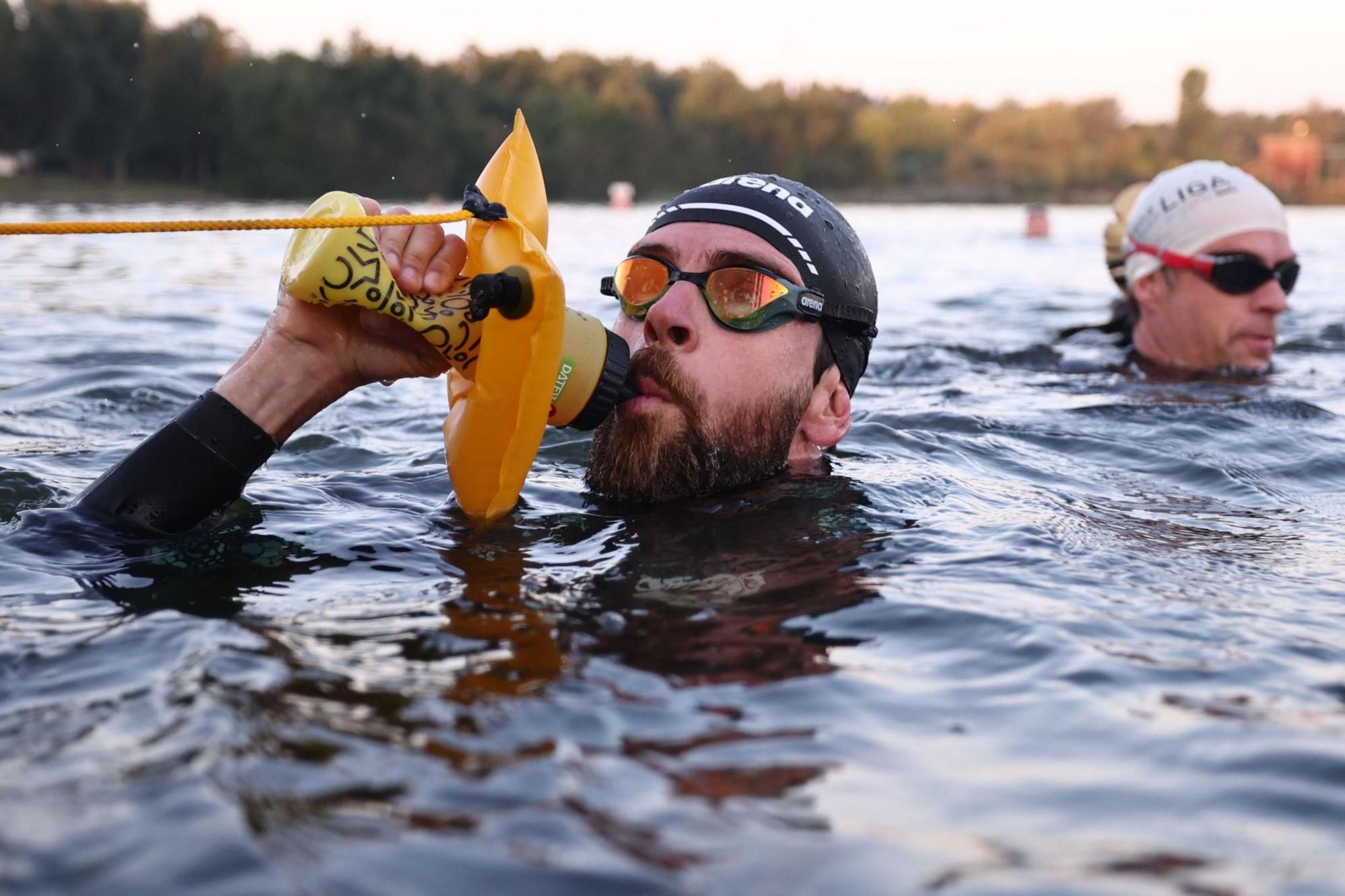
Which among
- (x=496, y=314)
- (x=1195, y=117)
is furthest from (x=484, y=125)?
(x=496, y=314)

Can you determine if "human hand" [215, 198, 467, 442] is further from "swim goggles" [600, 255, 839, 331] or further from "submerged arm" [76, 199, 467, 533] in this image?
"swim goggles" [600, 255, 839, 331]

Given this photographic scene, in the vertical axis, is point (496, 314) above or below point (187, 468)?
above

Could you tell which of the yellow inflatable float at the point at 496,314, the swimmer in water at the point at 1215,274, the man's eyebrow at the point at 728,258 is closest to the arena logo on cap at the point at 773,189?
the man's eyebrow at the point at 728,258

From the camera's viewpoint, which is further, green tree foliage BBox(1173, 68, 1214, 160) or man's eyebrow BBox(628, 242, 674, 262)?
green tree foliage BBox(1173, 68, 1214, 160)

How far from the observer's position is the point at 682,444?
Answer: 4.14 m

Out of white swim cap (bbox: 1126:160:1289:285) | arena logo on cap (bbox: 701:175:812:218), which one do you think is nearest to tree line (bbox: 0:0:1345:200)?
white swim cap (bbox: 1126:160:1289:285)

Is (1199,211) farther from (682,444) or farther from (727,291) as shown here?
(682,444)

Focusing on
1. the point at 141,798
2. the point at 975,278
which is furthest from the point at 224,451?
the point at 975,278

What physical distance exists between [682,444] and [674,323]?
386 mm

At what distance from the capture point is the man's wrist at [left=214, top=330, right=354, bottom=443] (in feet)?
11.4

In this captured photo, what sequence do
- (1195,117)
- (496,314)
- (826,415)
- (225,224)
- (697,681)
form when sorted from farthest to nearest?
1. (1195,117)
2. (826,415)
3. (496,314)
4. (225,224)
5. (697,681)

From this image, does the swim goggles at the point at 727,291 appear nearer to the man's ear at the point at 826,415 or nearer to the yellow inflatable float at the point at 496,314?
the man's ear at the point at 826,415

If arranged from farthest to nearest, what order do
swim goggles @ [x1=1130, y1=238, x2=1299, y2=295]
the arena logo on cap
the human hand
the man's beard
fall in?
swim goggles @ [x1=1130, y1=238, x2=1299, y2=295] < the arena logo on cap < the man's beard < the human hand

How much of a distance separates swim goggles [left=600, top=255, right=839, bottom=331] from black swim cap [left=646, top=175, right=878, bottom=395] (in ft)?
0.52
